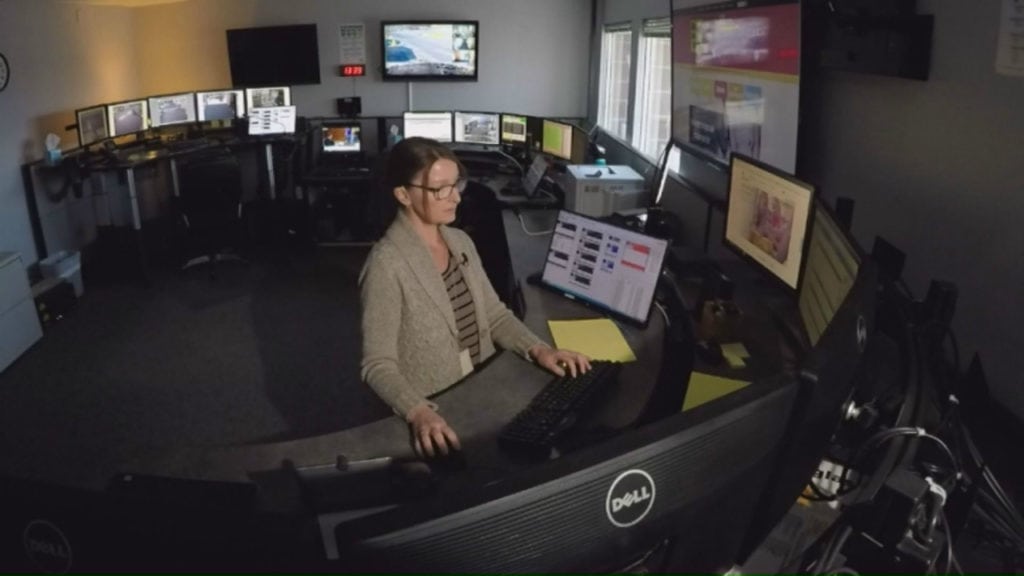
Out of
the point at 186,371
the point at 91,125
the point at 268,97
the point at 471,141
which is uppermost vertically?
the point at 268,97

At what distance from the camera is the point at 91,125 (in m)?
5.38

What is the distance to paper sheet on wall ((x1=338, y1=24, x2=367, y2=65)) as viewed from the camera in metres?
6.73

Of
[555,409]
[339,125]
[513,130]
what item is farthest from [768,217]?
[339,125]

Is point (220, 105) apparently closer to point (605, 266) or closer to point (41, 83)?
point (41, 83)

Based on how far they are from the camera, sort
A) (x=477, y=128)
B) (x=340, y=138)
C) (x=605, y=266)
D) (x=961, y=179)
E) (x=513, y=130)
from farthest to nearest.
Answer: (x=340, y=138) → (x=477, y=128) → (x=513, y=130) → (x=605, y=266) → (x=961, y=179)

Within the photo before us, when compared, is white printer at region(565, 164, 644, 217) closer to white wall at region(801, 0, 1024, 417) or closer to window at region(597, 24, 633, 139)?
window at region(597, 24, 633, 139)

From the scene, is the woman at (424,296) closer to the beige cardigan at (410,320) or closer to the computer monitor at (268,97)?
the beige cardigan at (410,320)

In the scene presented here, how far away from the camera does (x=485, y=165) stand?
20.1 ft

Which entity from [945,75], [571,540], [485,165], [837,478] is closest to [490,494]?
[571,540]

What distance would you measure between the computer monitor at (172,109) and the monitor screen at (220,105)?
6 cm

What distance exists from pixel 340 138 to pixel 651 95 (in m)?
3.12

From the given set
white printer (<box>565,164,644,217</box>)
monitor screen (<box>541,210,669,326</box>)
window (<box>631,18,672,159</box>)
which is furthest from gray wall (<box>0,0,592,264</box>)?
monitor screen (<box>541,210,669,326</box>)

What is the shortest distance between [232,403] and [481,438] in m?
2.46

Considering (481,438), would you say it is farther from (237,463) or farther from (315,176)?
(315,176)
